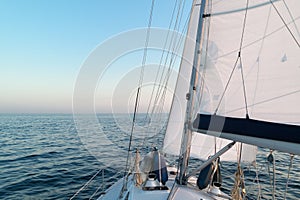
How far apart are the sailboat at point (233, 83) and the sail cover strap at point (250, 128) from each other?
0.01 metres

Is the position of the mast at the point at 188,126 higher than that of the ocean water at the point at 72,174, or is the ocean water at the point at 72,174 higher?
the mast at the point at 188,126

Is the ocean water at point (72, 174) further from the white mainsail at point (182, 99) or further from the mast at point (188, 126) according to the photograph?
the mast at point (188, 126)

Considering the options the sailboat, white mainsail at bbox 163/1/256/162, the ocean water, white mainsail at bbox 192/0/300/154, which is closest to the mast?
the sailboat

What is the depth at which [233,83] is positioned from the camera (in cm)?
312

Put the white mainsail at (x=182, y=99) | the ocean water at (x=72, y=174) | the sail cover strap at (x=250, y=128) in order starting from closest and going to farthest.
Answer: the sail cover strap at (x=250, y=128), the white mainsail at (x=182, y=99), the ocean water at (x=72, y=174)

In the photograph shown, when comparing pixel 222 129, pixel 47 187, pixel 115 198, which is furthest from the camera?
pixel 47 187

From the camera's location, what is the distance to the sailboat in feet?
8.02

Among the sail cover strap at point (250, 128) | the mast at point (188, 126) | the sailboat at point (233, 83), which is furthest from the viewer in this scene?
the mast at point (188, 126)

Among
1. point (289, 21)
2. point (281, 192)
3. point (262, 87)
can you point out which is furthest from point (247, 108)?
point (281, 192)

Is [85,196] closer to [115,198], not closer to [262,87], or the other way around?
[115,198]

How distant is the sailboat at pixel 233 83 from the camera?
2.44 metres

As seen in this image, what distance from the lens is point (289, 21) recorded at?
8.51 ft

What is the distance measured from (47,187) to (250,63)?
7442 mm

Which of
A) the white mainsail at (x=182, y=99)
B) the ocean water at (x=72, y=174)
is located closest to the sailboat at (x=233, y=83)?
the white mainsail at (x=182, y=99)
